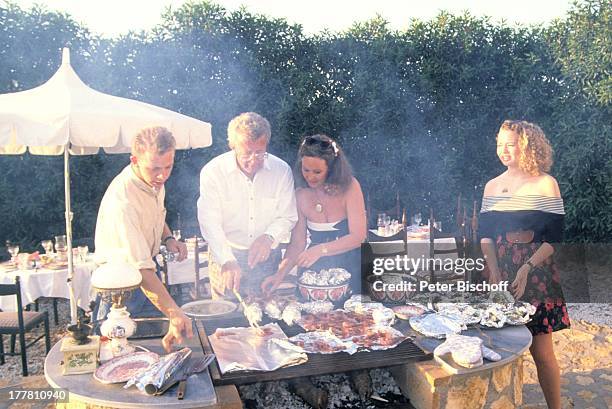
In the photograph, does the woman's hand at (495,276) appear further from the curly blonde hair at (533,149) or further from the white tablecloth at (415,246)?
the white tablecloth at (415,246)

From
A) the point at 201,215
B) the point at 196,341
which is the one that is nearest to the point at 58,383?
the point at 196,341

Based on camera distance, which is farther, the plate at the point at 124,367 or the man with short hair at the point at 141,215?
the man with short hair at the point at 141,215

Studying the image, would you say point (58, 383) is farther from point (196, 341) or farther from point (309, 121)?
point (309, 121)

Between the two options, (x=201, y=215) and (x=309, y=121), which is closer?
(x=201, y=215)

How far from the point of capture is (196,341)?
2707mm

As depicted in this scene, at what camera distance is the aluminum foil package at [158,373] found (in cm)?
211

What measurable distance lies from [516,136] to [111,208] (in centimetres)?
245

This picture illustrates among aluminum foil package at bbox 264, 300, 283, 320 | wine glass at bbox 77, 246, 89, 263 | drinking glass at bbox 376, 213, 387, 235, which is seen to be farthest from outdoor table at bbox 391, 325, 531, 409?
wine glass at bbox 77, 246, 89, 263

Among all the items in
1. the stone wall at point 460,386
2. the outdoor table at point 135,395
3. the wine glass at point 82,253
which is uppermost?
the wine glass at point 82,253

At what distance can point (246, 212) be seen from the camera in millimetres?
3746

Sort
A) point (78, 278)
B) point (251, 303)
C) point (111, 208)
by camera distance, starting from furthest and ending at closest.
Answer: point (78, 278), point (251, 303), point (111, 208)

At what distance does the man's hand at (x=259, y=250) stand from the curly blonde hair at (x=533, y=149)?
175cm

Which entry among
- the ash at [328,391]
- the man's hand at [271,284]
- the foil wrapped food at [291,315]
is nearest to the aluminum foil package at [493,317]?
the ash at [328,391]

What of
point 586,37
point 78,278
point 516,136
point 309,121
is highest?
point 586,37
